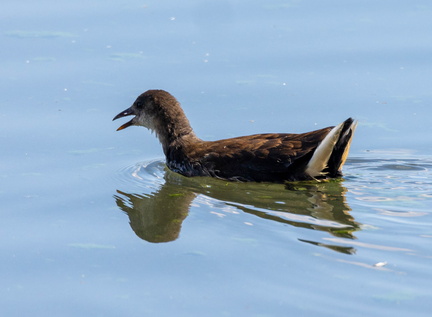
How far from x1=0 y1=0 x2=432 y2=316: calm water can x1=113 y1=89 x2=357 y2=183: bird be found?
0.15 m

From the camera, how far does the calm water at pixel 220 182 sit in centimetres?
646

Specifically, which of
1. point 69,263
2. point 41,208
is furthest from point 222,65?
point 69,263

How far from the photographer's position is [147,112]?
10.3 m

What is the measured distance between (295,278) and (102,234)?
1.97 metres

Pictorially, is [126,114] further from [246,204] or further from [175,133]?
[246,204]

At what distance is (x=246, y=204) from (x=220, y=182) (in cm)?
100

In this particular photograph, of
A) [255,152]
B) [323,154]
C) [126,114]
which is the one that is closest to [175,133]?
[126,114]

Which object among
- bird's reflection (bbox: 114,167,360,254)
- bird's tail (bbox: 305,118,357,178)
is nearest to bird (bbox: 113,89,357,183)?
bird's tail (bbox: 305,118,357,178)

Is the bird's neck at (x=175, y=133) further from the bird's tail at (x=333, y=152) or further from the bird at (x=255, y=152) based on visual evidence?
the bird's tail at (x=333, y=152)

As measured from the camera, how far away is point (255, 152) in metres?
9.14

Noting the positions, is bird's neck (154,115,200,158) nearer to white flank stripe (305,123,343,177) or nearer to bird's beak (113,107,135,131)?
bird's beak (113,107,135,131)

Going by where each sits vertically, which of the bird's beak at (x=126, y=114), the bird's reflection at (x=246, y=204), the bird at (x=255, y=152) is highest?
the bird's beak at (x=126, y=114)

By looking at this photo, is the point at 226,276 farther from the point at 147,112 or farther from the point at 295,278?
the point at 147,112

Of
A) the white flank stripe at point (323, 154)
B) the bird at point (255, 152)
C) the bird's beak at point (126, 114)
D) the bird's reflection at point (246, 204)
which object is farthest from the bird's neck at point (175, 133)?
the white flank stripe at point (323, 154)
